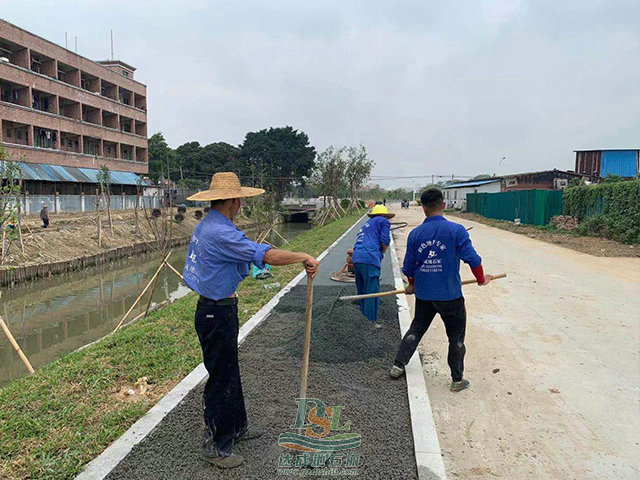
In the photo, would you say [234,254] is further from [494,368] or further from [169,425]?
[494,368]

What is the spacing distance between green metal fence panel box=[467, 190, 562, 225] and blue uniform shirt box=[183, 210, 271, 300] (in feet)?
67.0

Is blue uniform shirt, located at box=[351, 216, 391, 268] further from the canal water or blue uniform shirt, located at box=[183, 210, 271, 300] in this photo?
the canal water

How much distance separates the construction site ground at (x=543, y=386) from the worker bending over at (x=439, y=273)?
0.49 metres

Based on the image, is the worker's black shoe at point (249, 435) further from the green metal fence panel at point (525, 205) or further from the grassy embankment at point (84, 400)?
the green metal fence panel at point (525, 205)

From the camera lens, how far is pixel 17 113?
85.3 feet

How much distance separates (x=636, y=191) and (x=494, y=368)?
40.0 ft

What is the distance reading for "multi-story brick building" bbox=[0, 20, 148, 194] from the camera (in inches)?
1035

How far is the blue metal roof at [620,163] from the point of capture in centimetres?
2742

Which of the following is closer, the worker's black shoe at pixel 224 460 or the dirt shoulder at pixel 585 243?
the worker's black shoe at pixel 224 460

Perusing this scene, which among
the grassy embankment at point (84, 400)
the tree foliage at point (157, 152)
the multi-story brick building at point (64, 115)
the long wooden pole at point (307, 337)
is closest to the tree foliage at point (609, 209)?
the grassy embankment at point (84, 400)

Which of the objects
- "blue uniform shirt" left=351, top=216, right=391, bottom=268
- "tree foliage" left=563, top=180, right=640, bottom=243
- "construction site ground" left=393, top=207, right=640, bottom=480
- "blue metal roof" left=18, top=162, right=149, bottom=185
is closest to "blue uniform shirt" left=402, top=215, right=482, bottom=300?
"construction site ground" left=393, top=207, right=640, bottom=480

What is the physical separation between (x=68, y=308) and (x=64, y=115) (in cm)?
2630

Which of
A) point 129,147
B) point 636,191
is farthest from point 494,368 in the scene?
point 129,147

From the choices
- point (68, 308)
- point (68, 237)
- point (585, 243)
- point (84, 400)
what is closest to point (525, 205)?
point (585, 243)
